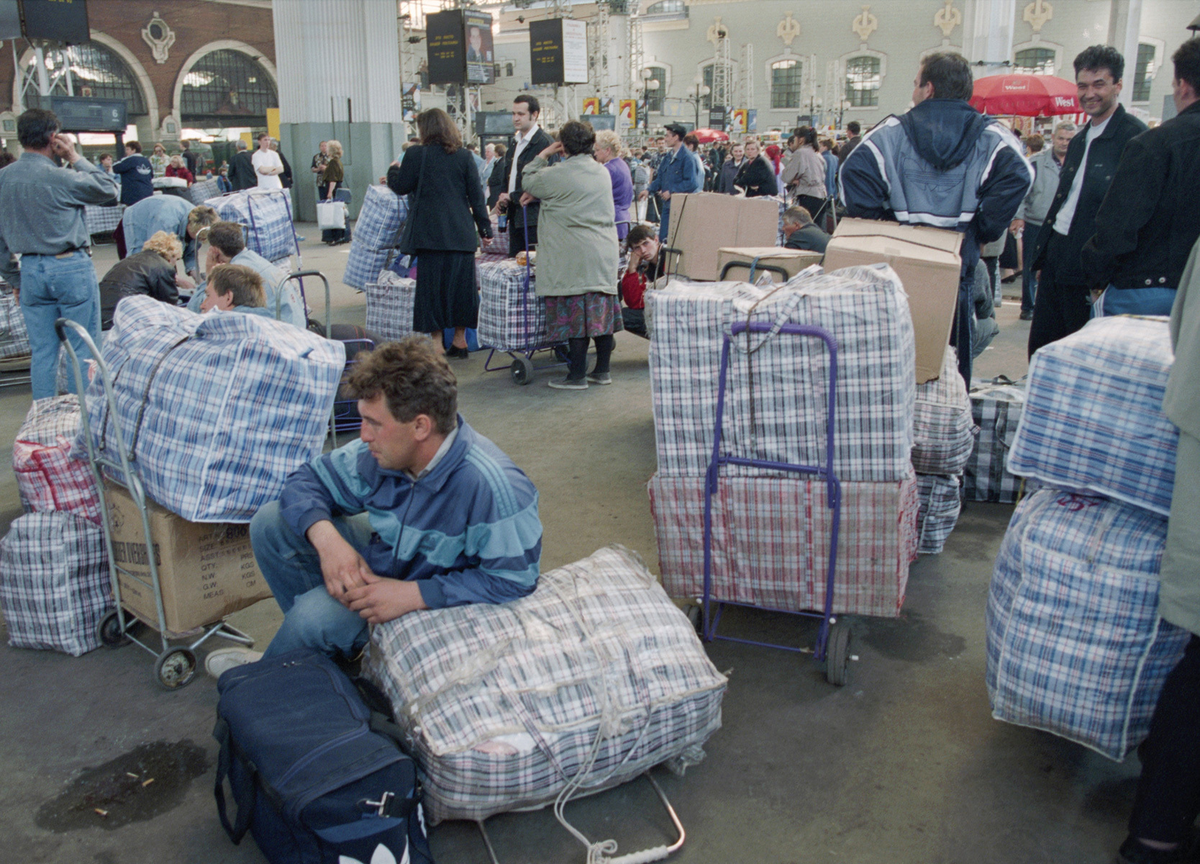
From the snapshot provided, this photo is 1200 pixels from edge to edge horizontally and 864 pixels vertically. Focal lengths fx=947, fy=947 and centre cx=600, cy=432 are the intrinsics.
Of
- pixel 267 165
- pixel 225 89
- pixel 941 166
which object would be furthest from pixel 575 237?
pixel 225 89

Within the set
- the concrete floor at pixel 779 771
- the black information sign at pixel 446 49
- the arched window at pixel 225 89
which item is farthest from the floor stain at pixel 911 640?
the arched window at pixel 225 89

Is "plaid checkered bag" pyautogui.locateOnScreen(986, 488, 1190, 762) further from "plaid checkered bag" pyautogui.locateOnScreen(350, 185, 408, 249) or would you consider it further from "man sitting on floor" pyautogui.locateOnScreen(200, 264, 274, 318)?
"plaid checkered bag" pyautogui.locateOnScreen(350, 185, 408, 249)

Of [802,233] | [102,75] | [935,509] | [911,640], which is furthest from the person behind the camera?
[102,75]

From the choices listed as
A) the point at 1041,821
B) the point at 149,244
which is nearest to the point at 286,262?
the point at 149,244

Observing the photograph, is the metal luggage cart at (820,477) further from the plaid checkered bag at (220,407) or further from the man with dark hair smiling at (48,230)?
the man with dark hair smiling at (48,230)

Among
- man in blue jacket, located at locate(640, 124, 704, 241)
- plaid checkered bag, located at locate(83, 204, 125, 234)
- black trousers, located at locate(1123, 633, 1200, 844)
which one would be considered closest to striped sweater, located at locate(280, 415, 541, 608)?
black trousers, located at locate(1123, 633, 1200, 844)

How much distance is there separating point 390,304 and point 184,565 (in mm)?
4399

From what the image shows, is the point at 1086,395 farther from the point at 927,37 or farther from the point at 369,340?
the point at 927,37

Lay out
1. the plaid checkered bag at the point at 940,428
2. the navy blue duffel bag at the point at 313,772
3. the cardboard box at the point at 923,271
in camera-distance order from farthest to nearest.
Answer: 1. the plaid checkered bag at the point at 940,428
2. the cardboard box at the point at 923,271
3. the navy blue duffel bag at the point at 313,772

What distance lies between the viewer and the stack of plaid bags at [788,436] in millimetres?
2719

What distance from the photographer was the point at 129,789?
255 cm

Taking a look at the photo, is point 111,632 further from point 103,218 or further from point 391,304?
point 103,218

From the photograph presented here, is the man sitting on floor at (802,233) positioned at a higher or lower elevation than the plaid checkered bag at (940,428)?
higher

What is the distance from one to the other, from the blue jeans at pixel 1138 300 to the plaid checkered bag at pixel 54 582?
370 centimetres
